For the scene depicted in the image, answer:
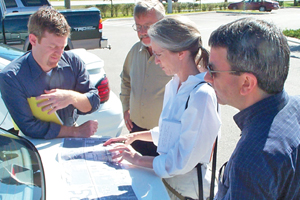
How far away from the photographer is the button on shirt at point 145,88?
8.25ft

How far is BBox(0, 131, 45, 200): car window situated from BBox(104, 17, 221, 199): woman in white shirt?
44cm

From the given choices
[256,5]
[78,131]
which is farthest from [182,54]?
[256,5]

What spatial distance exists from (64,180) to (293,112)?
1.07 meters

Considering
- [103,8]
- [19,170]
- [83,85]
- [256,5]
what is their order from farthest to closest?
[256,5] → [103,8] → [83,85] → [19,170]

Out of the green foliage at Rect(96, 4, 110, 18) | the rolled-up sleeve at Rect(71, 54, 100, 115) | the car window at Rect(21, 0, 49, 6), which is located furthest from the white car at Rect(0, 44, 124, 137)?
the green foliage at Rect(96, 4, 110, 18)

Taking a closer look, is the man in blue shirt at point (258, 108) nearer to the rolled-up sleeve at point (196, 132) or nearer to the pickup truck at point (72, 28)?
the rolled-up sleeve at point (196, 132)

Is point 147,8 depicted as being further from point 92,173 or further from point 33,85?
point 92,173

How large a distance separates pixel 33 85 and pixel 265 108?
54.7 inches

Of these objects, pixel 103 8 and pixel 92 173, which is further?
pixel 103 8

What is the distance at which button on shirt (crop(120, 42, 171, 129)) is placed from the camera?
2.52 m

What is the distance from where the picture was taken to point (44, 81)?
1.99 meters

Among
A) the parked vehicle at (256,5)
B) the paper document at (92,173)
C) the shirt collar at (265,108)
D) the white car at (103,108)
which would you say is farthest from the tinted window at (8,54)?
the parked vehicle at (256,5)

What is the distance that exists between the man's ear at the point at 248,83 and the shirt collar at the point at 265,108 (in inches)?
2.3

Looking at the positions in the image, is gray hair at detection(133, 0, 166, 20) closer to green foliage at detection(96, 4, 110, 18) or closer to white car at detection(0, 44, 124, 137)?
white car at detection(0, 44, 124, 137)
